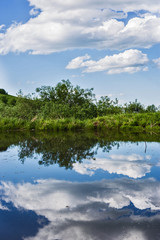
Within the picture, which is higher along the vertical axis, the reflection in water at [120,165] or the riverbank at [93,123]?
the riverbank at [93,123]

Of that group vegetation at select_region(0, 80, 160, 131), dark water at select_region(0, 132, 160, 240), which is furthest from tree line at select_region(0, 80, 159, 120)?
dark water at select_region(0, 132, 160, 240)

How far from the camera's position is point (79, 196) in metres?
4.07

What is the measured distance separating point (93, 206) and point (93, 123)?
1182 centimetres

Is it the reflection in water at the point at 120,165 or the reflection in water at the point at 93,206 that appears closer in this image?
the reflection in water at the point at 93,206

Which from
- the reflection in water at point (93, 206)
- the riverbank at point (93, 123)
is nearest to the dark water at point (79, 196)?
the reflection in water at point (93, 206)

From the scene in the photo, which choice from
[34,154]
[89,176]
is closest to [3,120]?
[34,154]

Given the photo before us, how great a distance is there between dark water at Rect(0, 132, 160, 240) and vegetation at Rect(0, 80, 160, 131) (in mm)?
7332

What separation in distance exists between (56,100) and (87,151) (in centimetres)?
1204

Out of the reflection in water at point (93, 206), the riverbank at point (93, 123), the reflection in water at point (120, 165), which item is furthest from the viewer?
the riverbank at point (93, 123)

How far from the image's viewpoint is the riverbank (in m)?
14.3

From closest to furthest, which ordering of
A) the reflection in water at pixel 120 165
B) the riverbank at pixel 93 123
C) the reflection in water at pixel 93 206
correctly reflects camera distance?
the reflection in water at pixel 93 206 → the reflection in water at pixel 120 165 → the riverbank at pixel 93 123

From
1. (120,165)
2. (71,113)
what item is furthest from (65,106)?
(120,165)

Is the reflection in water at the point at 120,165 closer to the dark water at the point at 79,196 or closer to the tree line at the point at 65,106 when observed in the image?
the dark water at the point at 79,196

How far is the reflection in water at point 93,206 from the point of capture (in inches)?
116
